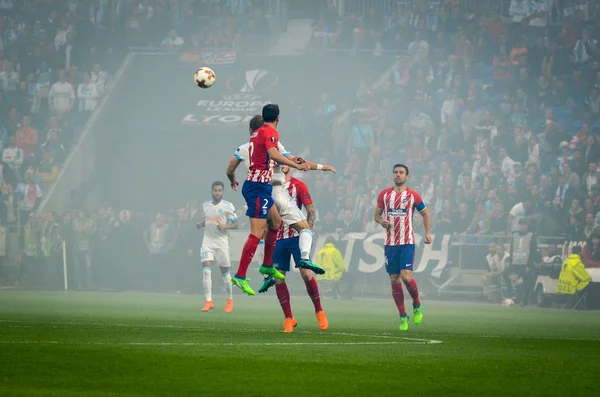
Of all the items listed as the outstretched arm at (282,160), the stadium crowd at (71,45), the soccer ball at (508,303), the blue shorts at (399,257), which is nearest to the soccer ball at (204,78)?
the outstretched arm at (282,160)

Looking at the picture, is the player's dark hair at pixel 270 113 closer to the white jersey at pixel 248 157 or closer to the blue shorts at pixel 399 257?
the white jersey at pixel 248 157

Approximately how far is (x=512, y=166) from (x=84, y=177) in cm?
1299

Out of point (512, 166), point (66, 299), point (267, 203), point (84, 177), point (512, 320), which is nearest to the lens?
point (267, 203)

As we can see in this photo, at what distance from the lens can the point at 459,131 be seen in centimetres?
3012

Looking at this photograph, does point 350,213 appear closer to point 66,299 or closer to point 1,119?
point 66,299

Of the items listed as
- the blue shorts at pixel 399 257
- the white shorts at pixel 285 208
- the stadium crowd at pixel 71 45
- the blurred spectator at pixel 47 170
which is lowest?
the blue shorts at pixel 399 257

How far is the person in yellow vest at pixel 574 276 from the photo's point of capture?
2338 centimetres

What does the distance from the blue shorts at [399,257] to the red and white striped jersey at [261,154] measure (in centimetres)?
384

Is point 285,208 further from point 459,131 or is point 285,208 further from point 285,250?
point 459,131

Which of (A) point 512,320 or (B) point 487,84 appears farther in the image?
(B) point 487,84

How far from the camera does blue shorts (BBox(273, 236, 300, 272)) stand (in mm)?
13977

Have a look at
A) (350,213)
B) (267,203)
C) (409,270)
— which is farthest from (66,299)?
(267,203)

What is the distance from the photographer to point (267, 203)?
12852mm

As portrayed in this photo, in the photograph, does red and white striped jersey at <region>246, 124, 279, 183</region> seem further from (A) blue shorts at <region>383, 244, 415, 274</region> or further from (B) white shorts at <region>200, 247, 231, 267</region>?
(B) white shorts at <region>200, 247, 231, 267</region>
